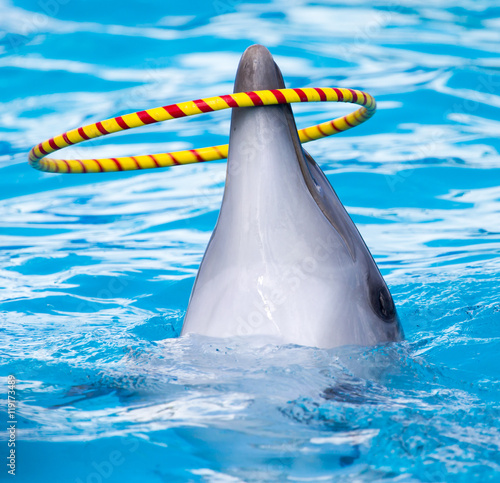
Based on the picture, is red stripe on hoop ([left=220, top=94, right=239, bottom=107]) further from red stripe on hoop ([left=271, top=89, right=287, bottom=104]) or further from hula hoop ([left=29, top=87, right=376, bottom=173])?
red stripe on hoop ([left=271, top=89, right=287, bottom=104])

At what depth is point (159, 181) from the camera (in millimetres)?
9789

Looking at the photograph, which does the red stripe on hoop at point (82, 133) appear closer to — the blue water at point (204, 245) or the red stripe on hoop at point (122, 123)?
the red stripe on hoop at point (122, 123)

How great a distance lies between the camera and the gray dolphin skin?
3.23 metres

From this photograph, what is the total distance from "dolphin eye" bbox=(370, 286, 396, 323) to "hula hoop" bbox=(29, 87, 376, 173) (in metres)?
0.85

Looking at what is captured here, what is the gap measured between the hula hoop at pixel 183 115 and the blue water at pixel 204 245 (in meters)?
0.94

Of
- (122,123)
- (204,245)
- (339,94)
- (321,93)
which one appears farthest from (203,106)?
(204,245)

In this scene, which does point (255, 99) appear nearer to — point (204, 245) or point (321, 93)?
point (321, 93)

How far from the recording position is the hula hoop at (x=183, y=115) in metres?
3.13

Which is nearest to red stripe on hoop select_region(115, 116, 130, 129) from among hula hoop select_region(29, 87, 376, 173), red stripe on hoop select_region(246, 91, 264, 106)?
hula hoop select_region(29, 87, 376, 173)

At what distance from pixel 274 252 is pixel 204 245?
4497 millimetres

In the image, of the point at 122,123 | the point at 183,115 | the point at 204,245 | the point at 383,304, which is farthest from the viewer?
the point at 204,245

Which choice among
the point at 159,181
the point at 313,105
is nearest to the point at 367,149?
the point at 313,105

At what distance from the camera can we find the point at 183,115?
3.20 m

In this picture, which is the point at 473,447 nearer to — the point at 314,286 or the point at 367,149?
the point at 314,286
